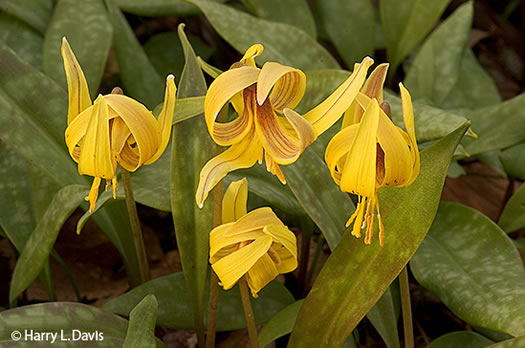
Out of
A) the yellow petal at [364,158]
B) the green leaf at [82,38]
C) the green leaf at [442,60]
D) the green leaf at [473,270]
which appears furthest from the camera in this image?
the green leaf at [442,60]

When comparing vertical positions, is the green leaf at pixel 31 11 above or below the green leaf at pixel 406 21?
above

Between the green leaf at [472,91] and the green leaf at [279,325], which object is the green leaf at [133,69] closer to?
the green leaf at [279,325]

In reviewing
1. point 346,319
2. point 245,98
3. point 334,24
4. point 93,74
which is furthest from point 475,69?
point 245,98

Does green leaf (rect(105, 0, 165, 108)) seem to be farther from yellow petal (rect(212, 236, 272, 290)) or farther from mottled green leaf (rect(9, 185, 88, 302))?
yellow petal (rect(212, 236, 272, 290))

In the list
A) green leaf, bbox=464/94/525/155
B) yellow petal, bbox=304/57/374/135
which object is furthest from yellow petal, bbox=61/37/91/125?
green leaf, bbox=464/94/525/155

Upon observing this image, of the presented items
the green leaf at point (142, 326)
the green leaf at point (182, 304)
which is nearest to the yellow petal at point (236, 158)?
the green leaf at point (142, 326)

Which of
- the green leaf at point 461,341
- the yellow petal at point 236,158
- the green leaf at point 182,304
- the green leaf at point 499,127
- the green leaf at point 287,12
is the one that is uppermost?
the yellow petal at point 236,158
